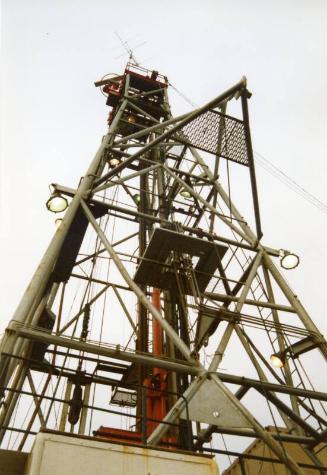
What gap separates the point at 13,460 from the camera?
4109 mm

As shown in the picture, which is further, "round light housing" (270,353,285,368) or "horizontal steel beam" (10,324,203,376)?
"round light housing" (270,353,285,368)

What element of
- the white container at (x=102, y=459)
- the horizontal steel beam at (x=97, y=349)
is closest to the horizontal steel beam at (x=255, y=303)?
the horizontal steel beam at (x=97, y=349)

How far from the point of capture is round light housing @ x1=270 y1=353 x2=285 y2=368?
306 inches

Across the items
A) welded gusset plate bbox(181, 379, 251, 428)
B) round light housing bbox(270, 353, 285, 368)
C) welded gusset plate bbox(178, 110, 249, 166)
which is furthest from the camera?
welded gusset plate bbox(178, 110, 249, 166)

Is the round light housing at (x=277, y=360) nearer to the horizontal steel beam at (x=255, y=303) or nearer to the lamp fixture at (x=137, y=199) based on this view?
the horizontal steel beam at (x=255, y=303)

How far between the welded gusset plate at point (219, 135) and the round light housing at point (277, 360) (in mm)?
4192

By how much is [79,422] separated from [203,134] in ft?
25.3

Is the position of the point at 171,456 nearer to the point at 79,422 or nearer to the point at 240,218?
→ the point at 240,218

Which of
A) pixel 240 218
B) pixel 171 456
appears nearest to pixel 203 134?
pixel 240 218

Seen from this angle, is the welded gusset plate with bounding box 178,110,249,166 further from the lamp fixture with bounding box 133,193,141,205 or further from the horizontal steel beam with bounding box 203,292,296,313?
the lamp fixture with bounding box 133,193,141,205

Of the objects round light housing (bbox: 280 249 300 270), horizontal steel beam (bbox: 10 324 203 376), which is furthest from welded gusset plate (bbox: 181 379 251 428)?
round light housing (bbox: 280 249 300 270)

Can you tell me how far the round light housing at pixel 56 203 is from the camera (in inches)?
316

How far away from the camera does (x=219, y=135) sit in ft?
30.3

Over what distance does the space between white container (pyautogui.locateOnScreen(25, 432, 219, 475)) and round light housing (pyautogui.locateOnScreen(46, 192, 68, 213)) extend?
4.83m
